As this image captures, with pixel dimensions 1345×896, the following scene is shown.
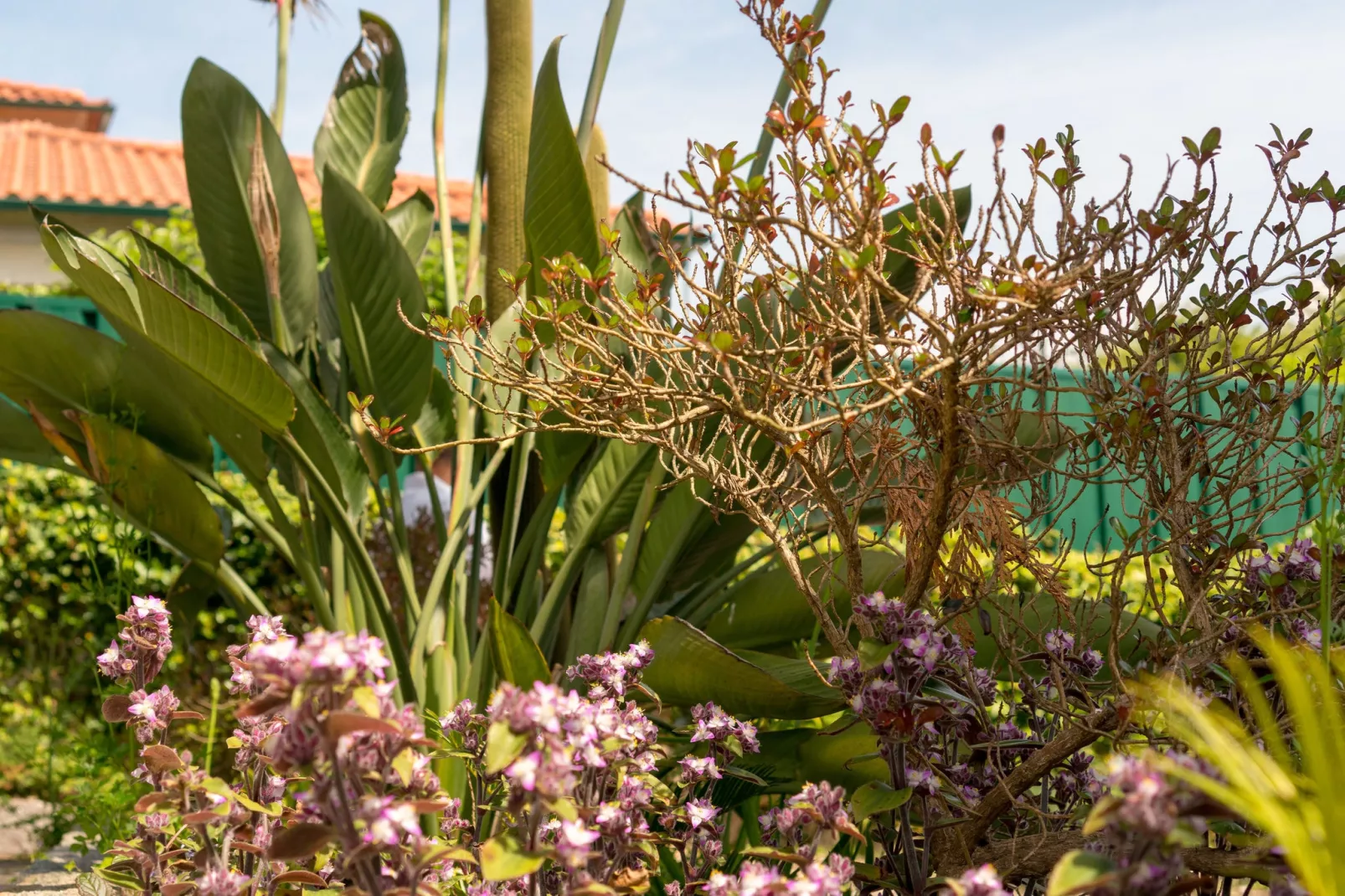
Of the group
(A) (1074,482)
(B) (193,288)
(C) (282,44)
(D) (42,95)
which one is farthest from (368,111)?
(D) (42,95)

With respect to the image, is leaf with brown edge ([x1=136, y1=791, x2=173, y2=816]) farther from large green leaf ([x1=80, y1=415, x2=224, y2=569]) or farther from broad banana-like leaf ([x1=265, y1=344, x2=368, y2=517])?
large green leaf ([x1=80, y1=415, x2=224, y2=569])

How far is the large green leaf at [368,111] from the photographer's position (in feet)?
10.0

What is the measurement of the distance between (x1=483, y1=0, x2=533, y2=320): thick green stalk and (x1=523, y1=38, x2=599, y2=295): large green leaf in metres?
0.37

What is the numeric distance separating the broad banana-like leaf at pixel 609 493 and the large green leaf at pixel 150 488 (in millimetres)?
836

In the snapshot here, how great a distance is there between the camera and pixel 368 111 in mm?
3127

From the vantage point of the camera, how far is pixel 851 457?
1409mm

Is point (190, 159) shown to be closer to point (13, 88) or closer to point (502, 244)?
point (502, 244)

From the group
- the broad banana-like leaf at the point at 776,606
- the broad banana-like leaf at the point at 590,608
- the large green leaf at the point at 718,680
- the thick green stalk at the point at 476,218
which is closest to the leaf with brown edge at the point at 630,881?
the large green leaf at the point at 718,680

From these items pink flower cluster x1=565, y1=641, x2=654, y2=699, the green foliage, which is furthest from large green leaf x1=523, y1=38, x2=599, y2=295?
the green foliage

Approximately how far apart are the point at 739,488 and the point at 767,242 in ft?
1.13

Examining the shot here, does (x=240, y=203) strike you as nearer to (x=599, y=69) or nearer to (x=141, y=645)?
(x=599, y=69)

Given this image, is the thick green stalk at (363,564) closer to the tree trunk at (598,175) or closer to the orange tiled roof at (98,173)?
the tree trunk at (598,175)

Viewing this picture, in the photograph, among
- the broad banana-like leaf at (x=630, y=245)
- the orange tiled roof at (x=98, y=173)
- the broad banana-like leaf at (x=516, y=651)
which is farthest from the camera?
the orange tiled roof at (x=98, y=173)

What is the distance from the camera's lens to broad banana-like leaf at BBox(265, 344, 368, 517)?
86.8 inches
